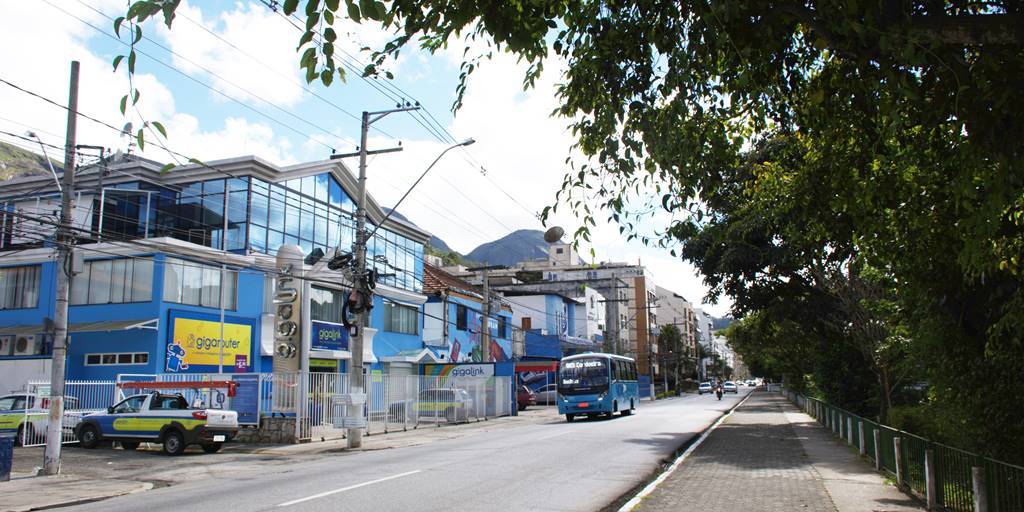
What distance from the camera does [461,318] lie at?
5453cm

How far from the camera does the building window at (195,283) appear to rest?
102ft

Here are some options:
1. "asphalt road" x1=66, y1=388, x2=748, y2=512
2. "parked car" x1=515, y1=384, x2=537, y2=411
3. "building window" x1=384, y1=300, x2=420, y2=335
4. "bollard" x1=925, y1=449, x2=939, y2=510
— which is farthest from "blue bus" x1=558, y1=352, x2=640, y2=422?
"bollard" x1=925, y1=449, x2=939, y2=510

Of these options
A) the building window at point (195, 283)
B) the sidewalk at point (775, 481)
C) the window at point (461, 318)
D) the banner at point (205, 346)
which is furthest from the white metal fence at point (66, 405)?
the window at point (461, 318)

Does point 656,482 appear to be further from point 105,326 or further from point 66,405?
point 105,326

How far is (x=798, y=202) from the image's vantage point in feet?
30.2

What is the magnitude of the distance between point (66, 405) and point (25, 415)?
2822mm

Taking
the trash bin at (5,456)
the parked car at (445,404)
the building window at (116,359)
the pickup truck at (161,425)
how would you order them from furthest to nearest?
1. the parked car at (445,404)
2. the building window at (116,359)
3. the pickup truck at (161,425)
4. the trash bin at (5,456)

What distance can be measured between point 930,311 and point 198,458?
17.6 m

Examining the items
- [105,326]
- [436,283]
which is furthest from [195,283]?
[436,283]

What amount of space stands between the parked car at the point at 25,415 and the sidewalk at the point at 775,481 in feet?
60.4


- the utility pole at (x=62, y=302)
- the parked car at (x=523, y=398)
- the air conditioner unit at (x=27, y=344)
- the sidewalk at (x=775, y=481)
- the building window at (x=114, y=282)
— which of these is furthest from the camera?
the parked car at (x=523, y=398)

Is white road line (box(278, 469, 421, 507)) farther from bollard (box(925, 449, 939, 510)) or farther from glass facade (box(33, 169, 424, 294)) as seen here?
glass facade (box(33, 169, 424, 294))

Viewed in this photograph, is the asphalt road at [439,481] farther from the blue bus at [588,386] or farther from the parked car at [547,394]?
the parked car at [547,394]

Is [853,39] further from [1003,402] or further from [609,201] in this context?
[1003,402]
